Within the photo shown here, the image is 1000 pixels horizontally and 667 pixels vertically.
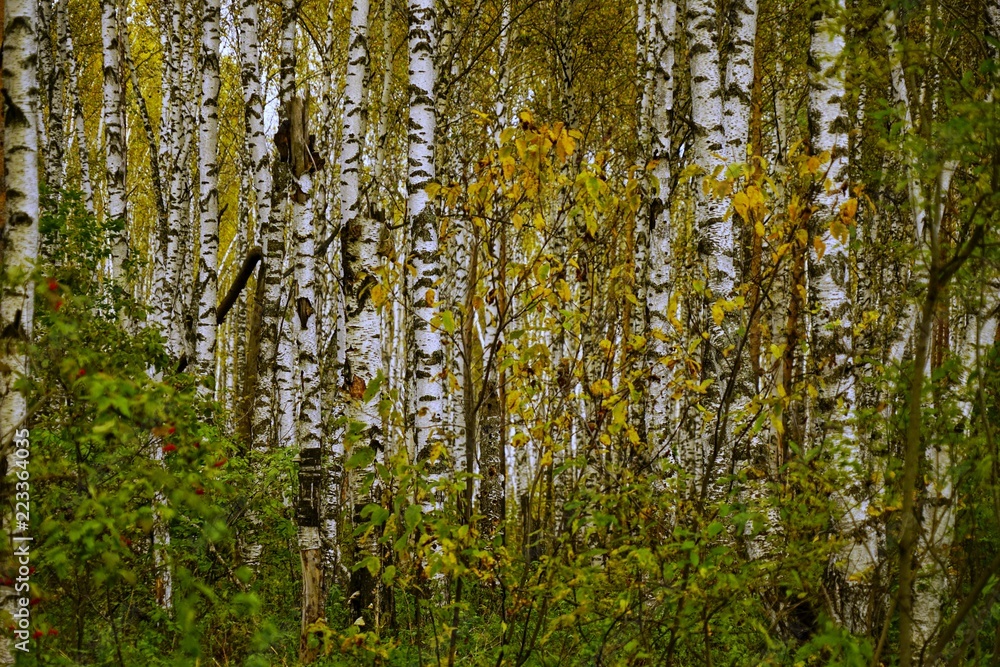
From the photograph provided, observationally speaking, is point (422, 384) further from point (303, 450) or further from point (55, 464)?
point (55, 464)

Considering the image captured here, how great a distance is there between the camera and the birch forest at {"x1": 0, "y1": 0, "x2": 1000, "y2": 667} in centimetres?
330

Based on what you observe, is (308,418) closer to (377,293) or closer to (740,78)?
(377,293)

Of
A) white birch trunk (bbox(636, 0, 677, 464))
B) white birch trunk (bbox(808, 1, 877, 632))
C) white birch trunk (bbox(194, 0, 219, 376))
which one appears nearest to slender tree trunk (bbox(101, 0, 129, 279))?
white birch trunk (bbox(194, 0, 219, 376))

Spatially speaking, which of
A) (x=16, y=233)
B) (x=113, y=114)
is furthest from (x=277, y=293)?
(x=16, y=233)

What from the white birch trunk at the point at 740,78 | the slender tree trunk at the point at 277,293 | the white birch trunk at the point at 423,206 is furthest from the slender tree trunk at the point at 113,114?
the white birch trunk at the point at 740,78

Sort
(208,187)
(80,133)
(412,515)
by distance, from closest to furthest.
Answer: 1. (412,515)
2. (208,187)
3. (80,133)

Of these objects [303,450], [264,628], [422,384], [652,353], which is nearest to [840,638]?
[264,628]

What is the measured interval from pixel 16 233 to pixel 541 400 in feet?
9.19

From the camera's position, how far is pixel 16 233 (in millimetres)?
3812

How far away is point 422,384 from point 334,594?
403 centimetres

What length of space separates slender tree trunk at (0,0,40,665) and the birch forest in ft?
0.06

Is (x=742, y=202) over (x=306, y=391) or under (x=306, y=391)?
over

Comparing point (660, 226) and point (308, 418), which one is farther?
point (660, 226)

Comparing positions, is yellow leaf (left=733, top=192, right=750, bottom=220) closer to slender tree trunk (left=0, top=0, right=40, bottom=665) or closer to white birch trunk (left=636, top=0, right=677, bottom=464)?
slender tree trunk (left=0, top=0, right=40, bottom=665)
